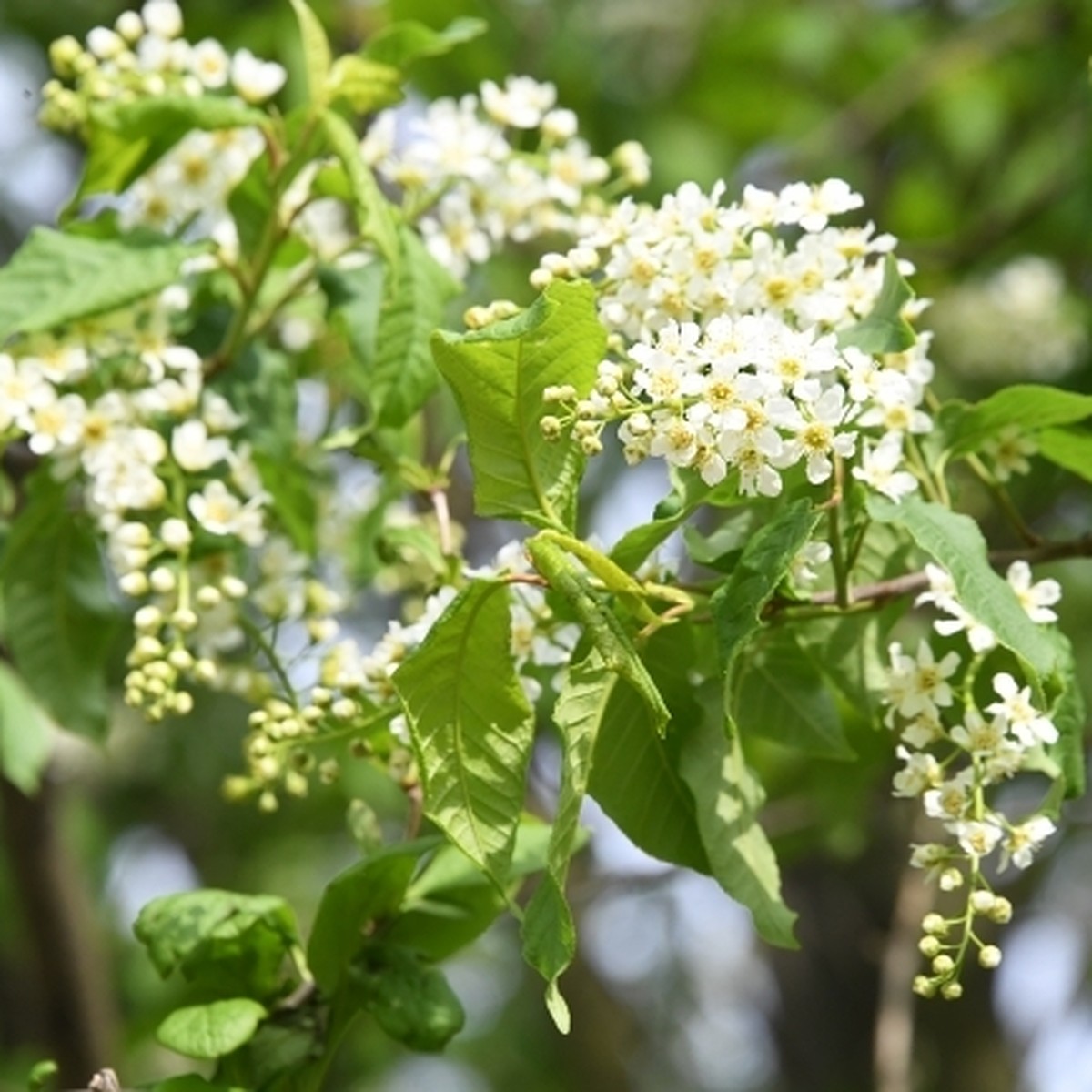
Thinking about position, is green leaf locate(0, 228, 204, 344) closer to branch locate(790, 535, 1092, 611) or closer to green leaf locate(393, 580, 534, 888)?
green leaf locate(393, 580, 534, 888)

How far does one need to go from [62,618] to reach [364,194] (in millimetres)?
541

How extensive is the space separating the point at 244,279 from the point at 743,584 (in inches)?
32.9

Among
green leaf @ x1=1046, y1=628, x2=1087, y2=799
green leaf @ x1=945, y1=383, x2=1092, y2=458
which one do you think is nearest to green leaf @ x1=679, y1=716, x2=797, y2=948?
green leaf @ x1=1046, y1=628, x2=1087, y2=799

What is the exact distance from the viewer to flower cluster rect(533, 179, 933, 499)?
3.80 feet

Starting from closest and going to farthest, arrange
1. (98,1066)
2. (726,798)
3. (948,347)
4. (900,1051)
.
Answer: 1. (726,798)
2. (900,1051)
3. (98,1066)
4. (948,347)

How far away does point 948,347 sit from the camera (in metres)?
3.66

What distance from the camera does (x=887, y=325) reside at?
1.28 m

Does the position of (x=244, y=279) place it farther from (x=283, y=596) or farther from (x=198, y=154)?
(x=283, y=596)

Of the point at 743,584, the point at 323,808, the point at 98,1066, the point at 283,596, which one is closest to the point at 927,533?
the point at 743,584

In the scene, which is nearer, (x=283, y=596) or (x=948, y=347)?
(x=283, y=596)

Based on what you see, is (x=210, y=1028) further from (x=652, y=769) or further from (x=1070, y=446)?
(x=1070, y=446)

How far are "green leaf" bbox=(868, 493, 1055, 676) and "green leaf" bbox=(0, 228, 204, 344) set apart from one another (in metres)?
0.73

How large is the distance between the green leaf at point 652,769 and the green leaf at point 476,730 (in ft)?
0.34

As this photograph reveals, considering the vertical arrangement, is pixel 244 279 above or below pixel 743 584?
below
